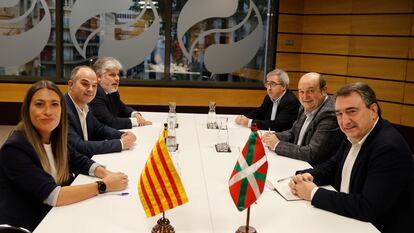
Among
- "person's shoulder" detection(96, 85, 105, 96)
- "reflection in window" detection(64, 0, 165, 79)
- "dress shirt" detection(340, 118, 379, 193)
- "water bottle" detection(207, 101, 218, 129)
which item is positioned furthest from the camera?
"reflection in window" detection(64, 0, 165, 79)

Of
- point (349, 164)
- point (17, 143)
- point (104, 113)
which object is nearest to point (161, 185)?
point (17, 143)

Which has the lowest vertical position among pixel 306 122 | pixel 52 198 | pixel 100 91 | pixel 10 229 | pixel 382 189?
pixel 10 229

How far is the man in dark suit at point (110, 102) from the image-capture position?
12.9 ft

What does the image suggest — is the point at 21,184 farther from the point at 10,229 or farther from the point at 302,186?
the point at 302,186

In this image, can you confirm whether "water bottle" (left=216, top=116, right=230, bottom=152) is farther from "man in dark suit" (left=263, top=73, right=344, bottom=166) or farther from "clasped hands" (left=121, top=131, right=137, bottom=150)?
"clasped hands" (left=121, top=131, right=137, bottom=150)

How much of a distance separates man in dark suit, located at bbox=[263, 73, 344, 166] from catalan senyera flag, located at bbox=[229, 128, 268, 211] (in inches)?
51.8

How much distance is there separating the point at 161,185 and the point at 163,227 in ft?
0.57

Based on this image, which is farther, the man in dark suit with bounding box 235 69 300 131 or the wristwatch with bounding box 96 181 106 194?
the man in dark suit with bounding box 235 69 300 131

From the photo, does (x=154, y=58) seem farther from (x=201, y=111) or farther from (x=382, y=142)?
(x=382, y=142)

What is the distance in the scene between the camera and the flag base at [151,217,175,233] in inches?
68.4

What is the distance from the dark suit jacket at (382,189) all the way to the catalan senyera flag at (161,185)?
2.45 ft

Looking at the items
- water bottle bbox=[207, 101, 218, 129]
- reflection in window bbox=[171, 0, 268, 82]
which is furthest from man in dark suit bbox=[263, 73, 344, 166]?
reflection in window bbox=[171, 0, 268, 82]

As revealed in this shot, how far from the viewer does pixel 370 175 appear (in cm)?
205

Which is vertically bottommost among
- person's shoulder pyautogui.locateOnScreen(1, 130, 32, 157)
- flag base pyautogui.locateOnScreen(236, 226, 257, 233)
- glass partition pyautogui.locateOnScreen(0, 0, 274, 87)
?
flag base pyautogui.locateOnScreen(236, 226, 257, 233)
